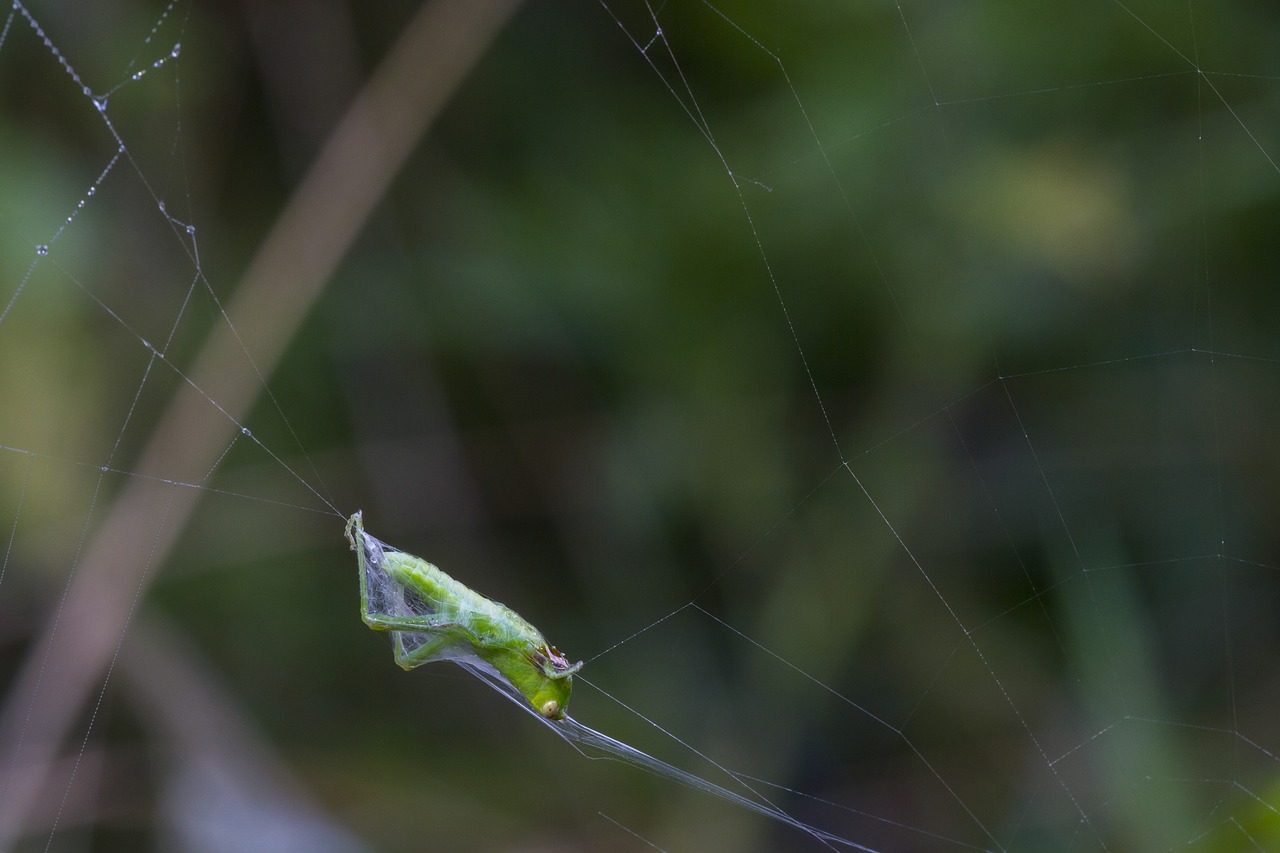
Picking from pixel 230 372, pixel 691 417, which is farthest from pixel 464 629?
pixel 230 372

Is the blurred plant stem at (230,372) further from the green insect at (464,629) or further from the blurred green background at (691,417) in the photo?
the green insect at (464,629)

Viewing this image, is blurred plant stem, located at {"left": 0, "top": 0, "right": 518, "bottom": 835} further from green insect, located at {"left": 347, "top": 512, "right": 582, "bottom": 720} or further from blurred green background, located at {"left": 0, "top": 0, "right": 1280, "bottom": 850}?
green insect, located at {"left": 347, "top": 512, "right": 582, "bottom": 720}

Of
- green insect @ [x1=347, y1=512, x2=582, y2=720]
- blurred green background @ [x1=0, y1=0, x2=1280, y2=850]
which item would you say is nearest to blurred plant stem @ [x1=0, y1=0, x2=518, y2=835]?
blurred green background @ [x1=0, y1=0, x2=1280, y2=850]

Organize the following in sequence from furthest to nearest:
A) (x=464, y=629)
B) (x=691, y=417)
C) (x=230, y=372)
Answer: (x=691, y=417) < (x=230, y=372) < (x=464, y=629)

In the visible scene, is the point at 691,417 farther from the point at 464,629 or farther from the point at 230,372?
the point at 230,372

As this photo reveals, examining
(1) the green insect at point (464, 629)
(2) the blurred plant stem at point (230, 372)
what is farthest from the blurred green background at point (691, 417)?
(1) the green insect at point (464, 629)

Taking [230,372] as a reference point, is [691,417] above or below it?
below

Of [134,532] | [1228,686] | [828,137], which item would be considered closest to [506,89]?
[828,137]

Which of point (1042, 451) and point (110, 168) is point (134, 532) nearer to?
point (110, 168)
